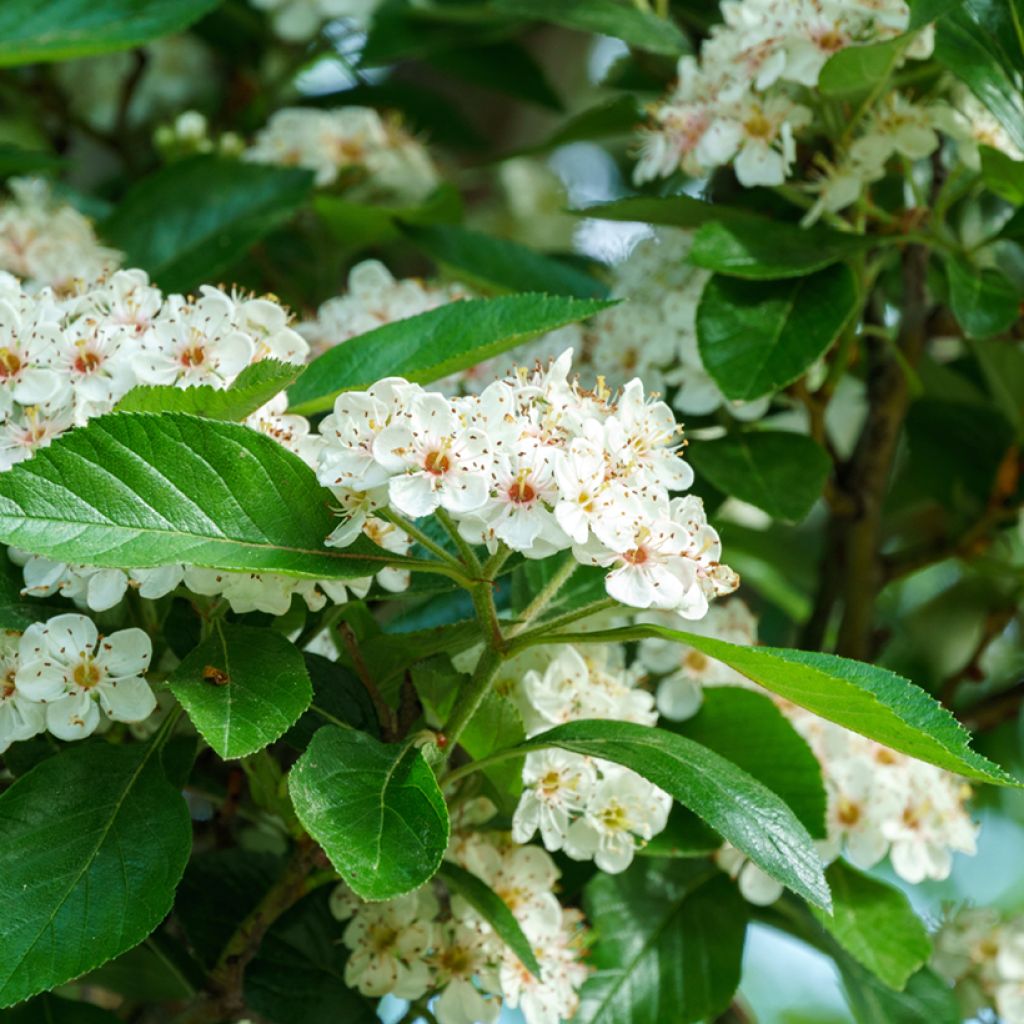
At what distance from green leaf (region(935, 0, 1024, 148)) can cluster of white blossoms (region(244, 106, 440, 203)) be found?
2.15 ft

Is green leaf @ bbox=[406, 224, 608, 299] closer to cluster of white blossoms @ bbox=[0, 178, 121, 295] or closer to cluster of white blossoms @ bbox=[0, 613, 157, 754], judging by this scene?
A: cluster of white blossoms @ bbox=[0, 178, 121, 295]

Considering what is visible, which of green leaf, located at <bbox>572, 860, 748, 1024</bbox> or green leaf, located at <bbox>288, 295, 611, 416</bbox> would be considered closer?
green leaf, located at <bbox>288, 295, 611, 416</bbox>

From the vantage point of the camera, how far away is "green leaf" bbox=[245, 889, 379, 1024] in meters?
0.95

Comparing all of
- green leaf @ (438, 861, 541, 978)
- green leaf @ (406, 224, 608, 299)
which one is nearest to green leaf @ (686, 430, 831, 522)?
green leaf @ (406, 224, 608, 299)

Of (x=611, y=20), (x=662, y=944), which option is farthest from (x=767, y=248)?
(x=662, y=944)

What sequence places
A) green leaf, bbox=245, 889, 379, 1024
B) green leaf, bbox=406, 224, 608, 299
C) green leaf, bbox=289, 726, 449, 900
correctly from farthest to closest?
1. green leaf, bbox=406, 224, 608, 299
2. green leaf, bbox=245, 889, 379, 1024
3. green leaf, bbox=289, 726, 449, 900

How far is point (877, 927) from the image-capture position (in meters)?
1.06

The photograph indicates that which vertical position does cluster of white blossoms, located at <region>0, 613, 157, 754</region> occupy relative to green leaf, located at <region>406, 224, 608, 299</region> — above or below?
above

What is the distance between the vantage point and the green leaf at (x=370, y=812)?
703mm

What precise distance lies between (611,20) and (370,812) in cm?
75

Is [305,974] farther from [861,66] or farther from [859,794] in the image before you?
[861,66]

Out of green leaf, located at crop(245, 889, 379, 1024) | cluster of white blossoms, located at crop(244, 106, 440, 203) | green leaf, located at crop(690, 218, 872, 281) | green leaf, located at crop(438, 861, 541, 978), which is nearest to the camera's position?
green leaf, located at crop(438, 861, 541, 978)

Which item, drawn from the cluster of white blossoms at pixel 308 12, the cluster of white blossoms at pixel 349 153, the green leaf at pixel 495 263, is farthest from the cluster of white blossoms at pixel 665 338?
the cluster of white blossoms at pixel 308 12

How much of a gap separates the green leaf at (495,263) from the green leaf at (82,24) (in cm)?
27
